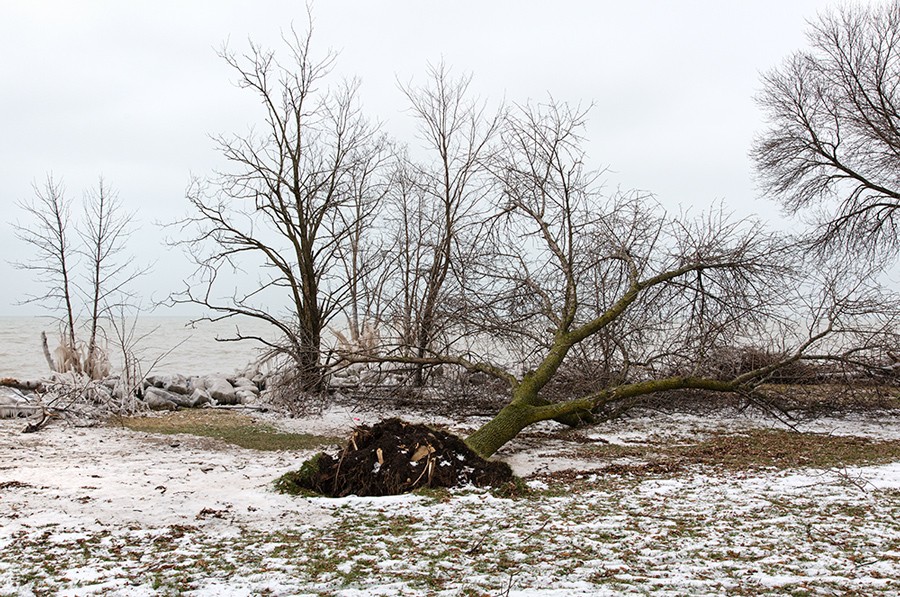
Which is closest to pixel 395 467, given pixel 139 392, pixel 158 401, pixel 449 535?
pixel 449 535

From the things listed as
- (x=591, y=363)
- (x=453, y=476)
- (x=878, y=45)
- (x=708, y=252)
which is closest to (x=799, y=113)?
(x=878, y=45)

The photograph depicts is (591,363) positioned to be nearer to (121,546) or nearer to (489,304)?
(489,304)

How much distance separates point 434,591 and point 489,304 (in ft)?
20.4

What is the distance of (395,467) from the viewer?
5.02 metres

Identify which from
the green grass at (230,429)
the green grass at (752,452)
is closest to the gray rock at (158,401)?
the green grass at (230,429)

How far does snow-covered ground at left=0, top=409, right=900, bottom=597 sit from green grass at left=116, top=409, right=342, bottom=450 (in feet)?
4.99

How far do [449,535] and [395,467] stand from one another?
4.66 ft

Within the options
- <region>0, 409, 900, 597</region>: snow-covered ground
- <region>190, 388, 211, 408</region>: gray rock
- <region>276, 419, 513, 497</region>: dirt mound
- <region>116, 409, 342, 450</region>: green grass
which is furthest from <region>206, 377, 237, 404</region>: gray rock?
<region>276, 419, 513, 497</region>: dirt mound

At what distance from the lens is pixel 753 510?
4.06m

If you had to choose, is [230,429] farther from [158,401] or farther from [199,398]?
[199,398]

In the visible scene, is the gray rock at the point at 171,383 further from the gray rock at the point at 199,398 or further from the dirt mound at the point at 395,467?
the dirt mound at the point at 395,467

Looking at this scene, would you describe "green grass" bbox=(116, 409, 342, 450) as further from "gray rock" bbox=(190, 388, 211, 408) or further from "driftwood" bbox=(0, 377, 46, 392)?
"driftwood" bbox=(0, 377, 46, 392)

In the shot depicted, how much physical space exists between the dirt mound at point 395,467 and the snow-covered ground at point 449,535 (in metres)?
0.32

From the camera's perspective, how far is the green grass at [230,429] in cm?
724
